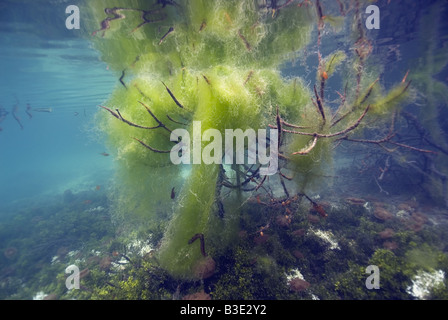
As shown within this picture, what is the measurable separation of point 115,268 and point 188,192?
14.1 ft

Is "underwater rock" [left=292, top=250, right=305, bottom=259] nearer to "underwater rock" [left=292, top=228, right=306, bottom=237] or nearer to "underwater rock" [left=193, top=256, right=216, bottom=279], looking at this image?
"underwater rock" [left=292, top=228, right=306, bottom=237]

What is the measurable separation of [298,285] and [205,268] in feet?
6.08

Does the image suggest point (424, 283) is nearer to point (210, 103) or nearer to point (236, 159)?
point (236, 159)

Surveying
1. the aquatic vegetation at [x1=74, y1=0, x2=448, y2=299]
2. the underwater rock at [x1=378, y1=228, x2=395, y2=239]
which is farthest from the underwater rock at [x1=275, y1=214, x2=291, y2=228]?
the underwater rock at [x1=378, y1=228, x2=395, y2=239]

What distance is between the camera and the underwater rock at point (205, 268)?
3.86 metres

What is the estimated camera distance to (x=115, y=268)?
584 centimetres

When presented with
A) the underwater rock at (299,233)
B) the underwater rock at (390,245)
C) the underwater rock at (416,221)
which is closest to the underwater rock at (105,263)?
the underwater rock at (299,233)

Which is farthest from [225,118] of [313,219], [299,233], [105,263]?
[105,263]

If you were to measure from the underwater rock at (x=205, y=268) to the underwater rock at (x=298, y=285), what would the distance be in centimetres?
157

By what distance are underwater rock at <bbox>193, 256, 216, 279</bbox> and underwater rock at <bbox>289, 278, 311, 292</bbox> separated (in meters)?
1.57

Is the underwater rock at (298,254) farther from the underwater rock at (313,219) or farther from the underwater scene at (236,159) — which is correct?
the underwater rock at (313,219)

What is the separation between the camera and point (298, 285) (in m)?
3.92
